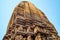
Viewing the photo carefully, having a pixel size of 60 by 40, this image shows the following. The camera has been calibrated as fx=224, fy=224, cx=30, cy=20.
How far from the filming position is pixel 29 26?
43.5m


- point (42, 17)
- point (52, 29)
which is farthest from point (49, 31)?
point (42, 17)

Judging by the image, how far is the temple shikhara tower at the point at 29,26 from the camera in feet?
136

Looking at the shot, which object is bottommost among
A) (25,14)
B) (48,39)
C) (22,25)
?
(48,39)

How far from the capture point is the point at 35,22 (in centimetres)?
4438

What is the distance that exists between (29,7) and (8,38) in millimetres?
9391

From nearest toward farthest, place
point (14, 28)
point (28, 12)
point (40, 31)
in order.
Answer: point (40, 31), point (14, 28), point (28, 12)

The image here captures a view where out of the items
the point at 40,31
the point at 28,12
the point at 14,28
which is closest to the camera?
the point at 40,31

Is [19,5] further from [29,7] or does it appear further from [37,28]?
[37,28]

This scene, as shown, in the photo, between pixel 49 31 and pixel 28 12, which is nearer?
pixel 49 31

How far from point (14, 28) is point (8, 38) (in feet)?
7.80

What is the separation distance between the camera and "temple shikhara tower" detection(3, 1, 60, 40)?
4141 cm

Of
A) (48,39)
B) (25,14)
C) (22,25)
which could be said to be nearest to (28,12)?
(25,14)

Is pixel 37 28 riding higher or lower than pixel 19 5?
lower

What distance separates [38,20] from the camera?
149ft
